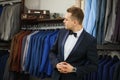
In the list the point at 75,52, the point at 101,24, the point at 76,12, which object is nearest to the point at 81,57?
the point at 75,52

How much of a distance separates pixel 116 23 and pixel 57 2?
1.49 meters

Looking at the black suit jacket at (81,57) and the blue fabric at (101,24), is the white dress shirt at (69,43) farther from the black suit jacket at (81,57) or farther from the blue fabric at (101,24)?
the blue fabric at (101,24)

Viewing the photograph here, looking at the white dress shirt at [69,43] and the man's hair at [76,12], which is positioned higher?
the man's hair at [76,12]

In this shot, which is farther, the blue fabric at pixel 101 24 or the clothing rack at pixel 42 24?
the clothing rack at pixel 42 24

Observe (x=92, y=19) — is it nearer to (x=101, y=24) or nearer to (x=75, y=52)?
(x=101, y=24)

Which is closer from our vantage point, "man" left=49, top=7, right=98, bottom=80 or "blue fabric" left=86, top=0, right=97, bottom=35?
"man" left=49, top=7, right=98, bottom=80

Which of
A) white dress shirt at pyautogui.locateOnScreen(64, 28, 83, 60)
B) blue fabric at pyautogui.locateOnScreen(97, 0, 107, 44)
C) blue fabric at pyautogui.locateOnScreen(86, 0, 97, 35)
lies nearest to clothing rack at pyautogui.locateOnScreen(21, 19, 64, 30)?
blue fabric at pyautogui.locateOnScreen(86, 0, 97, 35)

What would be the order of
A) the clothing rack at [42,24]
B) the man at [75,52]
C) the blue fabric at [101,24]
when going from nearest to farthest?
the man at [75,52]
the blue fabric at [101,24]
the clothing rack at [42,24]

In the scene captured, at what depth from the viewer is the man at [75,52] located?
2.49 meters

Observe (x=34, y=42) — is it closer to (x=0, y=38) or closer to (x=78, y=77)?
(x=0, y=38)

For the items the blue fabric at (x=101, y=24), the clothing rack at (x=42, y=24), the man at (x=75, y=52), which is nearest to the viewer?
the man at (x=75, y=52)

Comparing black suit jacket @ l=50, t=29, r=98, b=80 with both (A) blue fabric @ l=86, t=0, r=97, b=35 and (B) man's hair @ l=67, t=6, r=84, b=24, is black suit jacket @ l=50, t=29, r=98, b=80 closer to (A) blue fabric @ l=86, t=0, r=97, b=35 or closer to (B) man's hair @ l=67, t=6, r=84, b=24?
(B) man's hair @ l=67, t=6, r=84, b=24

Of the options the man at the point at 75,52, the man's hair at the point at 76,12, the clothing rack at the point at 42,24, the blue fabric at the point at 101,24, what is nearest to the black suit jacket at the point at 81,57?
the man at the point at 75,52

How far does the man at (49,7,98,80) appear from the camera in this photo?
249 cm
